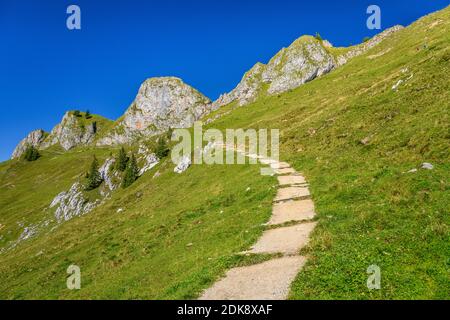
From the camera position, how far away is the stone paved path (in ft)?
42.0

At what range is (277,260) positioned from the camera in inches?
603

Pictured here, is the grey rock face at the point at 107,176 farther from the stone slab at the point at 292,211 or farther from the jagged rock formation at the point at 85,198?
the stone slab at the point at 292,211

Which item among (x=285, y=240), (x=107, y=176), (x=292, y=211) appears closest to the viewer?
(x=285, y=240)

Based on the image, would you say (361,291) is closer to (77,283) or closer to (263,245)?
(263,245)

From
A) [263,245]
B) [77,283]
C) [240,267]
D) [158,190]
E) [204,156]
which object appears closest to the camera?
[240,267]

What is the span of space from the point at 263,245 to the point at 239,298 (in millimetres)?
5370

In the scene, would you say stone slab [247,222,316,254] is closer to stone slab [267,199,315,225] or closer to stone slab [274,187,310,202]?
stone slab [267,199,315,225]

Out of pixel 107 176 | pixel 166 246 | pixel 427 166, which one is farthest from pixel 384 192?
pixel 107 176

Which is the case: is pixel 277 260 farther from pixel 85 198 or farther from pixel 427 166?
pixel 85 198

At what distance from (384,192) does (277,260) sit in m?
8.42

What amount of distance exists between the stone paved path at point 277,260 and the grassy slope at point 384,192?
2.14 ft

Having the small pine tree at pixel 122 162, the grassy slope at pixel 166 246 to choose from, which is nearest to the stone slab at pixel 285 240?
the grassy slope at pixel 166 246

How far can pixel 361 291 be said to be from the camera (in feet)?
37.6
